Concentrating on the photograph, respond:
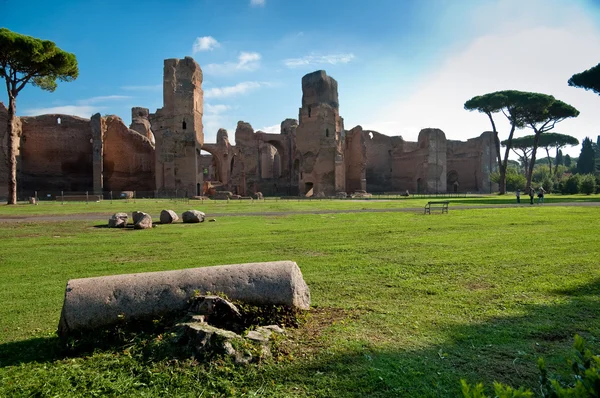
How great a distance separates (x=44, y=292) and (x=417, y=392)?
15.0 ft

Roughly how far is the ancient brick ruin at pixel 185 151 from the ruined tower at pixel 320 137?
0.09 meters

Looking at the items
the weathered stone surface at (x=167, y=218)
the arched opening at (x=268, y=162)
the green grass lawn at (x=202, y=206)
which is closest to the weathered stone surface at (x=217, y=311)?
the weathered stone surface at (x=167, y=218)

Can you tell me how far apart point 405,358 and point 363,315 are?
95 centimetres

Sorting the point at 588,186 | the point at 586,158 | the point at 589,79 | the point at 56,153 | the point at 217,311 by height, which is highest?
the point at 589,79

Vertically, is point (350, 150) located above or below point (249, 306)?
A: above

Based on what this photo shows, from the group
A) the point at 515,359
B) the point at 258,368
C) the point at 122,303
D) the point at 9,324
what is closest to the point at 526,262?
the point at 515,359

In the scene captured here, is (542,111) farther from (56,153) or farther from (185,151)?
(56,153)

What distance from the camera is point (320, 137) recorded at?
38.0 meters

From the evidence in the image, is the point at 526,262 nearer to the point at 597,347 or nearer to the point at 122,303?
the point at 597,347

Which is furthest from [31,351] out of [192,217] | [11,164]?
[11,164]

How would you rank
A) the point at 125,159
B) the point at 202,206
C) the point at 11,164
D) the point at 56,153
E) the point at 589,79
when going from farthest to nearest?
the point at 125,159
the point at 56,153
the point at 589,79
the point at 11,164
the point at 202,206

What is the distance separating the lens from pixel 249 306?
3590 mm

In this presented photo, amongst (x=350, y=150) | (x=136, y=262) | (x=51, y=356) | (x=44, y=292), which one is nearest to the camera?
(x=51, y=356)

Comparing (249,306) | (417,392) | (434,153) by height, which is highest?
(434,153)
